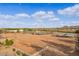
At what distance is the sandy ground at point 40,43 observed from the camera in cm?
214

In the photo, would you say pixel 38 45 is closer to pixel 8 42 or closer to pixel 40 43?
pixel 40 43

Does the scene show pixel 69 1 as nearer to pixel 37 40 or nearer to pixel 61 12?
pixel 61 12

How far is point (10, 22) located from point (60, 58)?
1.94ft

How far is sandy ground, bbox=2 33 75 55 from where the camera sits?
214 centimetres

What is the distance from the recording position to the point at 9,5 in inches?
84.6

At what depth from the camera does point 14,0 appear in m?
2.14

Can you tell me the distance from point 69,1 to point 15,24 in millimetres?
562

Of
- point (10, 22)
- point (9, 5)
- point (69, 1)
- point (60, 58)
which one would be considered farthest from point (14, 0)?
point (60, 58)

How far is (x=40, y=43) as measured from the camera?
216 cm

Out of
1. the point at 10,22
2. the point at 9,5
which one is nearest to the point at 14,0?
the point at 9,5

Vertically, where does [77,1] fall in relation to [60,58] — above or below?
above

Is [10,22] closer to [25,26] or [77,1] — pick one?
[25,26]

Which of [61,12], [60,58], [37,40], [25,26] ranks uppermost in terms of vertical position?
[61,12]

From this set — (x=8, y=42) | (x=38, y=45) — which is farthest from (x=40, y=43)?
(x=8, y=42)
